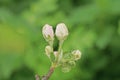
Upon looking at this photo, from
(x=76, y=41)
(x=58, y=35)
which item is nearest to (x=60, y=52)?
(x=58, y=35)

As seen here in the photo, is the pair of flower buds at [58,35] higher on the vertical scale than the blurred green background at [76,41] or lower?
higher

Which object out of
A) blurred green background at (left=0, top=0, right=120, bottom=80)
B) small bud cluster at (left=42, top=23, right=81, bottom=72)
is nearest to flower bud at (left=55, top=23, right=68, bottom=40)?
small bud cluster at (left=42, top=23, right=81, bottom=72)

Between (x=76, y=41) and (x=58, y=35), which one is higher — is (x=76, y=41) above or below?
below

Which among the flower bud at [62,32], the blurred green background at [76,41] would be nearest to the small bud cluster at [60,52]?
the flower bud at [62,32]

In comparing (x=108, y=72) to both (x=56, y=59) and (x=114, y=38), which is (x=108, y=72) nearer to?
(x=114, y=38)

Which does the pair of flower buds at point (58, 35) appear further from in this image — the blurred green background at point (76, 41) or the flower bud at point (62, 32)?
the blurred green background at point (76, 41)

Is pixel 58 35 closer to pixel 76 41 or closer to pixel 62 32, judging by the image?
pixel 62 32

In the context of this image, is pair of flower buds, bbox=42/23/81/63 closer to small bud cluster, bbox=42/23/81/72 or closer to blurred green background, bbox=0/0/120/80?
small bud cluster, bbox=42/23/81/72

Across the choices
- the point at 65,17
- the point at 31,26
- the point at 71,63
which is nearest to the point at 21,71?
the point at 31,26

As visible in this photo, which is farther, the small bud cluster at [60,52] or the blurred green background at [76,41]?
the blurred green background at [76,41]
